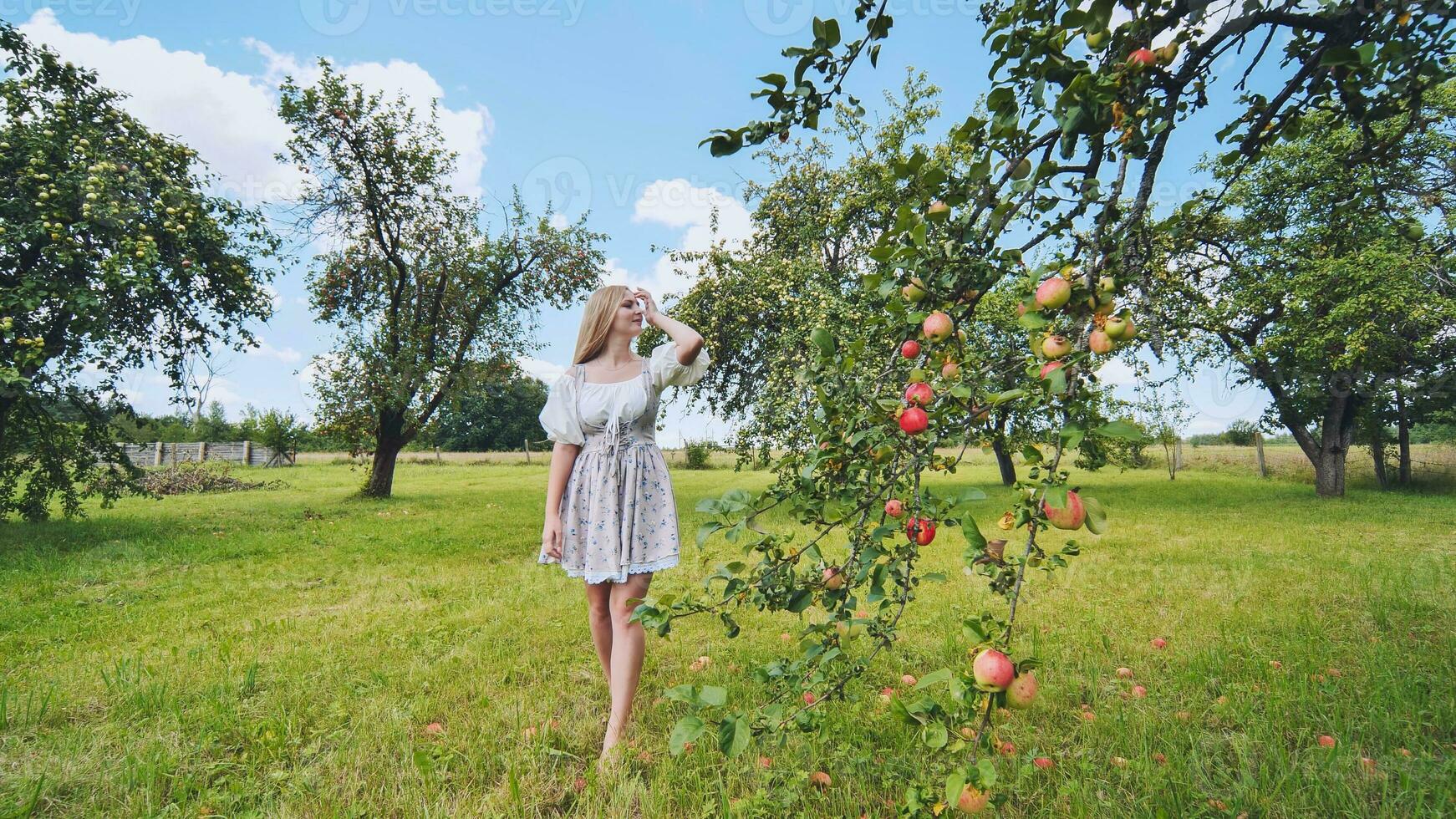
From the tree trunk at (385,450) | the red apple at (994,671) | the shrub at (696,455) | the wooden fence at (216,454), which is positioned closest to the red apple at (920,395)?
the red apple at (994,671)

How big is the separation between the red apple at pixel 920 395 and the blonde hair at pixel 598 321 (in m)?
1.76

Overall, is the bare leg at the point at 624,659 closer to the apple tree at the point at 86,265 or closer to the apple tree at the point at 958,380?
the apple tree at the point at 958,380

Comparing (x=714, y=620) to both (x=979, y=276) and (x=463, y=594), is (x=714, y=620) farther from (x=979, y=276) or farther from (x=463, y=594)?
(x=979, y=276)

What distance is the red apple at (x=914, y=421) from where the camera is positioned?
160 cm

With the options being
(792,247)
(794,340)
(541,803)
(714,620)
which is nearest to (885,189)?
(794,340)

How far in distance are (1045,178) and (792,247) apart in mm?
12267

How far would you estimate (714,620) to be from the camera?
4.84m

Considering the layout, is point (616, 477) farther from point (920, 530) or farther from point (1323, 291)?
point (1323, 291)

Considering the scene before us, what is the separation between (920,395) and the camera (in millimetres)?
1715

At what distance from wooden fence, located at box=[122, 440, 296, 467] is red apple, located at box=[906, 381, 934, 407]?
1317 inches

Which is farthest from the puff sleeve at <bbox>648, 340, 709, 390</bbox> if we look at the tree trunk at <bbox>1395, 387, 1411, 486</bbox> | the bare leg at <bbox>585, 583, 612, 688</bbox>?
the tree trunk at <bbox>1395, 387, 1411, 486</bbox>

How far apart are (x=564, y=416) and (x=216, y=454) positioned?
116 feet

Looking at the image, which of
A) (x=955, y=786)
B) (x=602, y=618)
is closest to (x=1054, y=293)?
(x=955, y=786)

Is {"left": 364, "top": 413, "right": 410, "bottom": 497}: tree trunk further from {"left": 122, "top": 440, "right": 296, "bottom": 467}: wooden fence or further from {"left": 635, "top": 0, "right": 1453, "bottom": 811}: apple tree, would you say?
{"left": 122, "top": 440, "right": 296, "bottom": 467}: wooden fence
